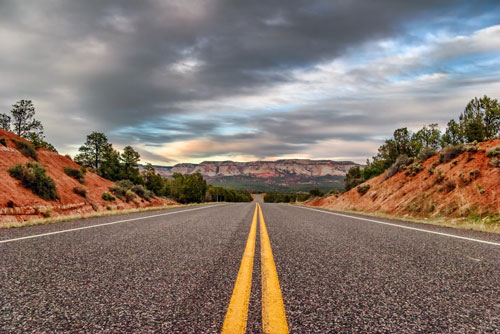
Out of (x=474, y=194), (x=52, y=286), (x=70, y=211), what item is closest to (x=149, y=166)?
(x=70, y=211)

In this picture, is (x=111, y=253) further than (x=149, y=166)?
No

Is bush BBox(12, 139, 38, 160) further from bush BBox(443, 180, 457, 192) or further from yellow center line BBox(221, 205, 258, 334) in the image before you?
A: bush BBox(443, 180, 457, 192)

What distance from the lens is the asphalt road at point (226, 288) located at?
202 cm

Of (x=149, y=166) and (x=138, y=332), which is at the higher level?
(x=149, y=166)

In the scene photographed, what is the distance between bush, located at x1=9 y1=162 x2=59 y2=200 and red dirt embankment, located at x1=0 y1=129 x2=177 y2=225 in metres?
0.34

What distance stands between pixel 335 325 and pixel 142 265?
2522 mm

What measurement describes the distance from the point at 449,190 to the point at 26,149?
A: 28753 mm

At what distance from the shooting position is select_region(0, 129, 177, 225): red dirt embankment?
13.6 m

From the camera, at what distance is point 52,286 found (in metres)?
2.75

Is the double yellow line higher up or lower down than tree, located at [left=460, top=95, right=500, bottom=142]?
lower down

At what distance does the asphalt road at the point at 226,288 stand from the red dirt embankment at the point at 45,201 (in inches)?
440

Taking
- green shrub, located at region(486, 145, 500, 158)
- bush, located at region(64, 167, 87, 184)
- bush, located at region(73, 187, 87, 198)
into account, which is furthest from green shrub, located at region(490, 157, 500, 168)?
bush, located at region(64, 167, 87, 184)

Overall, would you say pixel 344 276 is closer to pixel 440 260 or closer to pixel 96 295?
pixel 440 260

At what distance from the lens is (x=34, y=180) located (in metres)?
16.8
